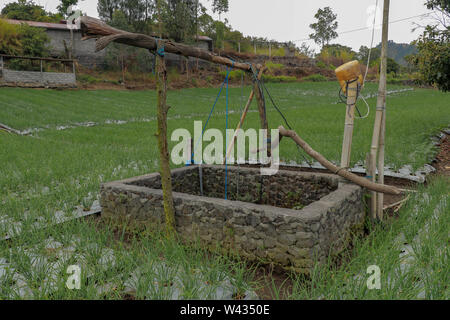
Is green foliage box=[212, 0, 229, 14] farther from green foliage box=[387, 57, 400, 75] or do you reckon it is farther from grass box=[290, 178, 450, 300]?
grass box=[290, 178, 450, 300]

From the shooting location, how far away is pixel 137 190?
3.44 metres

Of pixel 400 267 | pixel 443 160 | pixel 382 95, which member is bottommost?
pixel 400 267

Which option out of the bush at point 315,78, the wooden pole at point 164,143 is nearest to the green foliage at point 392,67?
the bush at point 315,78

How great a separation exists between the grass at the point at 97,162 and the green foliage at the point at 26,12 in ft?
51.7

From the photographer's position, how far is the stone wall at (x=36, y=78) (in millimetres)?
18344

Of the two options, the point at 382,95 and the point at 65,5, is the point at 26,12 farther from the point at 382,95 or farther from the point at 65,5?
the point at 382,95

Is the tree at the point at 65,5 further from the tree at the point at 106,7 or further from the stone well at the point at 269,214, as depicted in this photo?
the stone well at the point at 269,214

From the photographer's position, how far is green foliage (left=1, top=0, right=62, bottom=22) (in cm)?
2823

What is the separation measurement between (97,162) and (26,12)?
3083 centimetres

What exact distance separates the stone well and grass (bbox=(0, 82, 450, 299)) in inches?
7.5

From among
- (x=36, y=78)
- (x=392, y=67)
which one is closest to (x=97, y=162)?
(x=36, y=78)

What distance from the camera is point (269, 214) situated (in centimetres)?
268

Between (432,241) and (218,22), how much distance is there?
36257 mm

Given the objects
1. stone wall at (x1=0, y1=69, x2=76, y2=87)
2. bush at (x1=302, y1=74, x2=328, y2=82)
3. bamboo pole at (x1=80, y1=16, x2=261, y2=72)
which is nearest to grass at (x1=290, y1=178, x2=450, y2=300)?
bamboo pole at (x1=80, y1=16, x2=261, y2=72)
